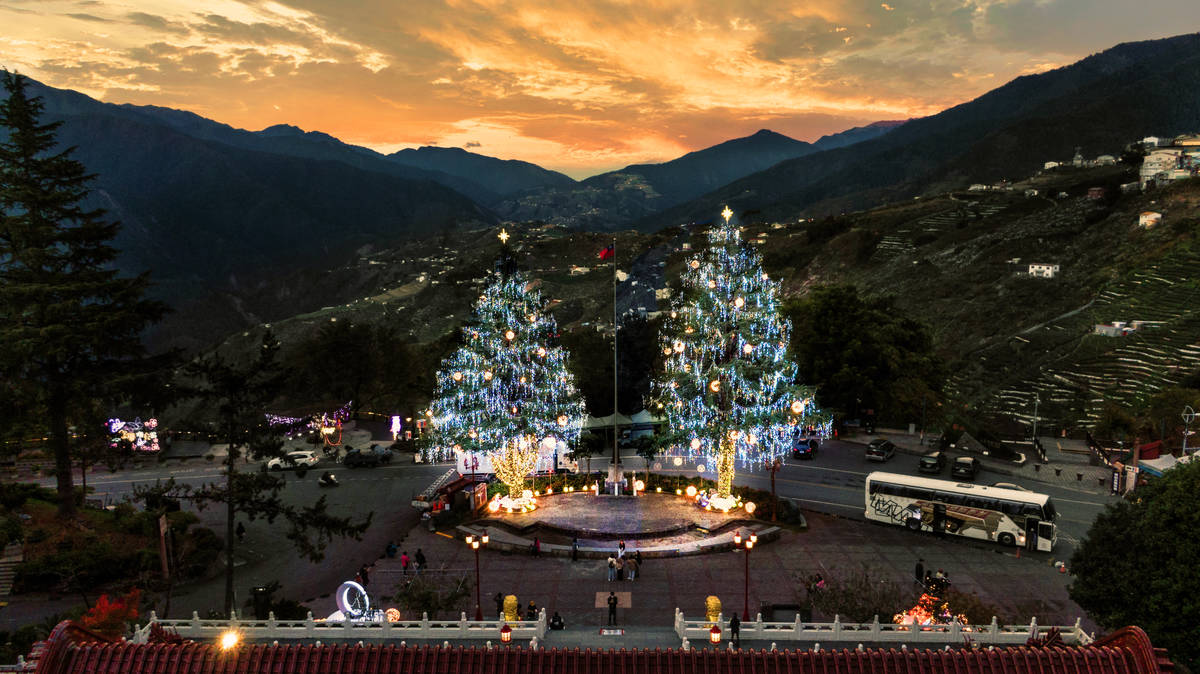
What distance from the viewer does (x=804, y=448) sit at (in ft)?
148

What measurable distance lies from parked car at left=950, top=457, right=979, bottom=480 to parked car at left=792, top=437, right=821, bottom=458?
844 cm

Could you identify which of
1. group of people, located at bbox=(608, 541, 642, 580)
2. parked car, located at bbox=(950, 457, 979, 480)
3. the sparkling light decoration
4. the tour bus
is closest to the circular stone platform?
the sparkling light decoration

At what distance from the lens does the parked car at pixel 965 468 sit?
3947 cm

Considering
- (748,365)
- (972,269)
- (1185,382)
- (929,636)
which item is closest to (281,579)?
(748,365)

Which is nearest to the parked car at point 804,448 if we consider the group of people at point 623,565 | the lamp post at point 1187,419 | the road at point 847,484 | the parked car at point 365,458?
the road at point 847,484

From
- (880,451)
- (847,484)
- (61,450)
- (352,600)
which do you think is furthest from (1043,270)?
(61,450)

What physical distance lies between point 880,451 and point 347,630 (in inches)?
1428

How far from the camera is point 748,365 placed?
31750mm

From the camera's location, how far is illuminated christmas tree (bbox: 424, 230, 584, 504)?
33.5 m

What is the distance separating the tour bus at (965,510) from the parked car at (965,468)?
7766 millimetres

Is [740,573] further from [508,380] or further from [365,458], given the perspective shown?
[365,458]

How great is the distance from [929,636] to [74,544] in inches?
1348

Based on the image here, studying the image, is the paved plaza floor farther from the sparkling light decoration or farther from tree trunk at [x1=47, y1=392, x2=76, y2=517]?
tree trunk at [x1=47, y1=392, x2=76, y2=517]

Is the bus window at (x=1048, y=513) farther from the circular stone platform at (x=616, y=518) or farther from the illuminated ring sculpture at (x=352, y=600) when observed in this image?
the illuminated ring sculpture at (x=352, y=600)
